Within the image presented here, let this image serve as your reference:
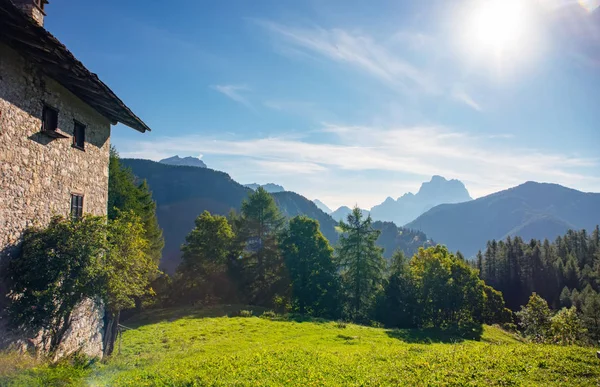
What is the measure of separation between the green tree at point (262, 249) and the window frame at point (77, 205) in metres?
36.5

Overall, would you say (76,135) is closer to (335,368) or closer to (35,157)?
(35,157)

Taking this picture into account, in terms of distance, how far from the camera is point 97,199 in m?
16.4

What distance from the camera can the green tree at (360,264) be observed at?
46250mm

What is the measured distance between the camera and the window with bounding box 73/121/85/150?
14531mm

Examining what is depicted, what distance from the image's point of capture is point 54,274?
430 inches

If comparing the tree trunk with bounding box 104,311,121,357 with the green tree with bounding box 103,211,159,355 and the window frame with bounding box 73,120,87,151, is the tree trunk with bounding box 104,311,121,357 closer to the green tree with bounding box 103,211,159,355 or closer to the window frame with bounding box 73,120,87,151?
the green tree with bounding box 103,211,159,355

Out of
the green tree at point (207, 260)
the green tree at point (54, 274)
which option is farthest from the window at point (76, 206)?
the green tree at point (207, 260)

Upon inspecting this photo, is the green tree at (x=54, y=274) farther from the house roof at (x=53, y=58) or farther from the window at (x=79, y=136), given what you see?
the house roof at (x=53, y=58)

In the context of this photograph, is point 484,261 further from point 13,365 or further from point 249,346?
point 13,365

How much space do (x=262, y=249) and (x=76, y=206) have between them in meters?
37.6

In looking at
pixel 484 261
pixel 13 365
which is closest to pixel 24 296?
pixel 13 365

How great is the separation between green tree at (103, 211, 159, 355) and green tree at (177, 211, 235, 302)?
3044 cm

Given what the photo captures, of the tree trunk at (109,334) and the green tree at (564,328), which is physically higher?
the tree trunk at (109,334)

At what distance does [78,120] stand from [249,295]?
130ft
